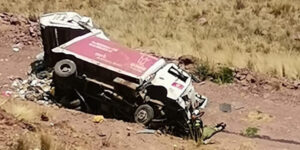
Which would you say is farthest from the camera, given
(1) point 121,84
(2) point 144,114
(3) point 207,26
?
(3) point 207,26

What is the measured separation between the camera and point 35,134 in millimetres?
8117

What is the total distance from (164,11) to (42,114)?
44.9 feet

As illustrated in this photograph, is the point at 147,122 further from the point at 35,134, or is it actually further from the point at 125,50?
the point at 35,134

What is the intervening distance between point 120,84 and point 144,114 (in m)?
0.69

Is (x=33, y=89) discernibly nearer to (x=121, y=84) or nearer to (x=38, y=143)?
(x=121, y=84)

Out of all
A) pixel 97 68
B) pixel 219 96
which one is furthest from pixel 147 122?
pixel 219 96

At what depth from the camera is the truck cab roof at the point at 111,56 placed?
1185 centimetres

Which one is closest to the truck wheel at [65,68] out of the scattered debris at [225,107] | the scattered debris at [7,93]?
the scattered debris at [7,93]

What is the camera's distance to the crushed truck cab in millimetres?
11406

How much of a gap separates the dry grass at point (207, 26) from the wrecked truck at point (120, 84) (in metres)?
4.06

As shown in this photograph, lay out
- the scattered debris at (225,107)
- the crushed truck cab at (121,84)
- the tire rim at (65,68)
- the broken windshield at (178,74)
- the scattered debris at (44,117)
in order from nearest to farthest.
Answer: the scattered debris at (44,117)
the crushed truck cab at (121,84)
the tire rim at (65,68)
the broken windshield at (178,74)
the scattered debris at (225,107)

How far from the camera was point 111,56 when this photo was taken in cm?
1226

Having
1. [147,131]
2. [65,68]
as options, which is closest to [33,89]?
[65,68]

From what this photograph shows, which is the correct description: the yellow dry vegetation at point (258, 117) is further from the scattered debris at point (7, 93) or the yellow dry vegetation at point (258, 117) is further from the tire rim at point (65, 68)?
the scattered debris at point (7, 93)
